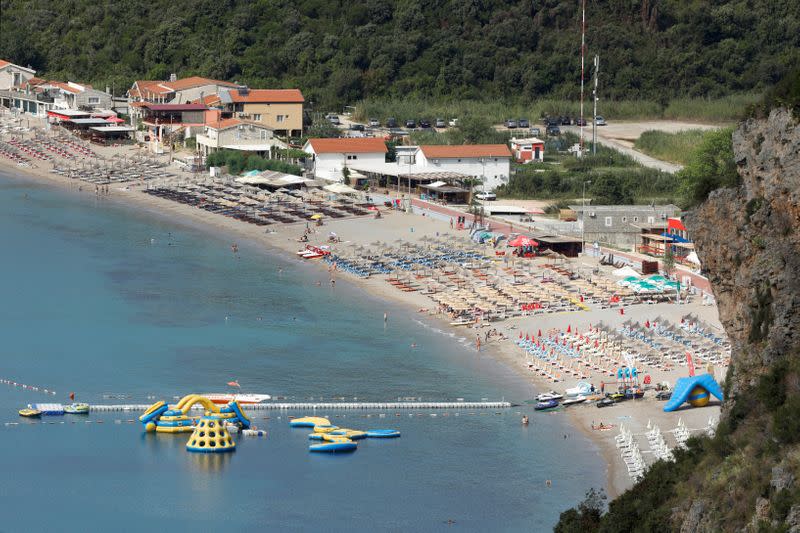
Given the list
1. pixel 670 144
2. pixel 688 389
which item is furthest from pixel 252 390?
pixel 670 144

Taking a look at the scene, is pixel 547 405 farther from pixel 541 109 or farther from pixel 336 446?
pixel 541 109

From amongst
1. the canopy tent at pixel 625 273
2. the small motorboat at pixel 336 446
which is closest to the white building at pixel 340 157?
the canopy tent at pixel 625 273

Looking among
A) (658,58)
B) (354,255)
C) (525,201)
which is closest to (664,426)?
(354,255)

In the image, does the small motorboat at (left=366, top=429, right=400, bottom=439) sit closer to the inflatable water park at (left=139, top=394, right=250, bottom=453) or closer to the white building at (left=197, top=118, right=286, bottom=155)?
the inflatable water park at (left=139, top=394, right=250, bottom=453)

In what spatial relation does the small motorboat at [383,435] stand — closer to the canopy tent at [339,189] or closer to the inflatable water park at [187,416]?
the inflatable water park at [187,416]

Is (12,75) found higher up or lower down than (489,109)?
higher up

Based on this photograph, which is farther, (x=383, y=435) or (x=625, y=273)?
(x=625, y=273)

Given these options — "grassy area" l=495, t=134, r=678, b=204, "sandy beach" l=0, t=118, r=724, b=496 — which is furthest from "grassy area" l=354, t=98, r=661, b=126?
"sandy beach" l=0, t=118, r=724, b=496
